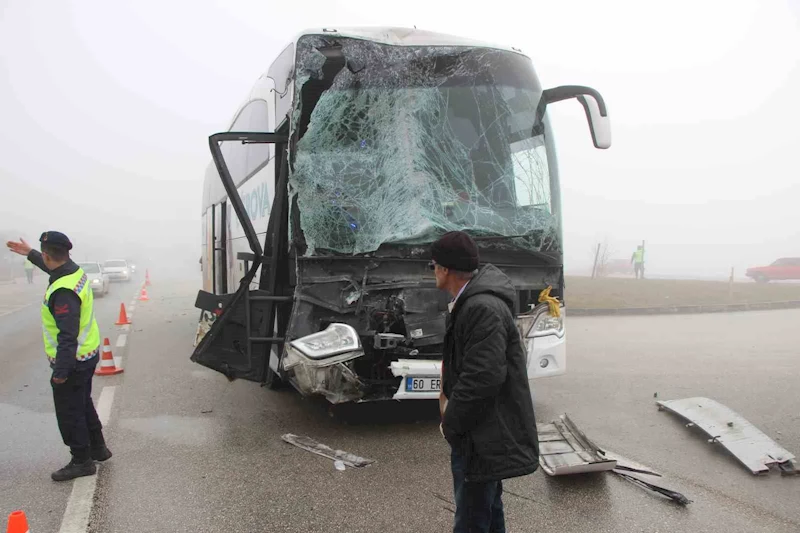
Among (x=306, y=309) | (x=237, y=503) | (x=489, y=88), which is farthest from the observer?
(x=489, y=88)

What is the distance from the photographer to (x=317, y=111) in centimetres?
495

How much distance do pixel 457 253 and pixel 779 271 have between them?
32371 mm

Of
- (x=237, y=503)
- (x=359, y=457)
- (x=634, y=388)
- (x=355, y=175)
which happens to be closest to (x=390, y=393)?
(x=359, y=457)

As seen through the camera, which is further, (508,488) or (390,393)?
(390,393)

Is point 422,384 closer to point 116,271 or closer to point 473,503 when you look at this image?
point 473,503

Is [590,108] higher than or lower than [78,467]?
higher

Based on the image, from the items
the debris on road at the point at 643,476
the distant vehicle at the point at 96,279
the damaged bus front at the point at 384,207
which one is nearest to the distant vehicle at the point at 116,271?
the distant vehicle at the point at 96,279

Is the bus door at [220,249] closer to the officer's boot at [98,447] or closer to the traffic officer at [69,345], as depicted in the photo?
the officer's boot at [98,447]

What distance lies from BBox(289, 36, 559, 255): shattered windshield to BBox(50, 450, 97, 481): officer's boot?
2.22m

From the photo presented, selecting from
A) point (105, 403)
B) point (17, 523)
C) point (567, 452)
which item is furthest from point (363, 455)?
point (105, 403)

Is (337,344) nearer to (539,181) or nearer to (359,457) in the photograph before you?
(359,457)

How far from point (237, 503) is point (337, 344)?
1.26 meters

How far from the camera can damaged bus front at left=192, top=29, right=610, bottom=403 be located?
470cm

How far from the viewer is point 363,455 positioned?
457cm
